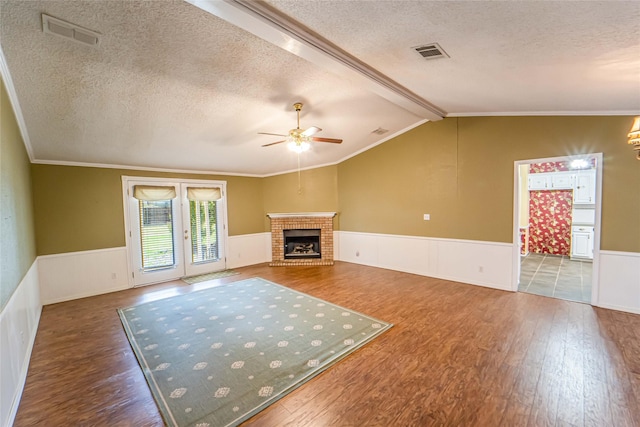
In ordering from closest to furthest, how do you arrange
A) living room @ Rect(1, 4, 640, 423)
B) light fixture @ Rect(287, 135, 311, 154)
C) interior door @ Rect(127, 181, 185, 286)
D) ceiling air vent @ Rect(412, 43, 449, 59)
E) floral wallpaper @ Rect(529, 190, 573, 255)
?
ceiling air vent @ Rect(412, 43, 449, 59) < living room @ Rect(1, 4, 640, 423) < light fixture @ Rect(287, 135, 311, 154) < interior door @ Rect(127, 181, 185, 286) < floral wallpaper @ Rect(529, 190, 573, 255)

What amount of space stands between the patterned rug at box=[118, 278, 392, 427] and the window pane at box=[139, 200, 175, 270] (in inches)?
62.7

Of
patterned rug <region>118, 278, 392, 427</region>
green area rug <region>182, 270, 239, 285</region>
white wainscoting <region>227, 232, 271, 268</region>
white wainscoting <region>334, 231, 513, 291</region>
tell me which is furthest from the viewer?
white wainscoting <region>227, 232, 271, 268</region>

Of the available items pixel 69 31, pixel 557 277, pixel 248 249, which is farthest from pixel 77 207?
pixel 557 277

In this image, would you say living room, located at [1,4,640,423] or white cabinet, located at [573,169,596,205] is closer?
living room, located at [1,4,640,423]

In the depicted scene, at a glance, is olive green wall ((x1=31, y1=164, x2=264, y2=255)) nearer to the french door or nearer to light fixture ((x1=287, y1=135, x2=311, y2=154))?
the french door

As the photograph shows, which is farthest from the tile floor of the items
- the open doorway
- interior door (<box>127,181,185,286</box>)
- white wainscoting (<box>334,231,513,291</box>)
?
interior door (<box>127,181,185,286</box>)

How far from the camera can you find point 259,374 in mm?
2551

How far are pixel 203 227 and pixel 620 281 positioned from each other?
760 centimetres

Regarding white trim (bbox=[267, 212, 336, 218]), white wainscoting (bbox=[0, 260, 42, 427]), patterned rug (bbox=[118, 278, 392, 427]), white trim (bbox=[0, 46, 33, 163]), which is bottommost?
patterned rug (bbox=[118, 278, 392, 427])

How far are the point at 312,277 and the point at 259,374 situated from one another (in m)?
3.33

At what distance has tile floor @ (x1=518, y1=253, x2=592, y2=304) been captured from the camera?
14.8 feet

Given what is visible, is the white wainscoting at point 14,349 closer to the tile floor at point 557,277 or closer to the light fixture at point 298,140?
the light fixture at point 298,140

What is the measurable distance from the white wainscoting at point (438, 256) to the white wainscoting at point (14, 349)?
582 cm

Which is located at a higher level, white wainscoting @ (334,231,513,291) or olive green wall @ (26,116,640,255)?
olive green wall @ (26,116,640,255)
